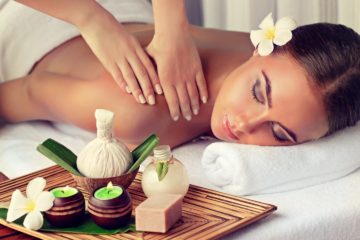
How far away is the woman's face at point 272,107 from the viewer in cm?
142

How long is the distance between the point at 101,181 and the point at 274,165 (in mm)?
324

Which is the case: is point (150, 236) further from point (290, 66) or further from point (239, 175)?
point (290, 66)

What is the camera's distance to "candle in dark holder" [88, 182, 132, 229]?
3.72 ft

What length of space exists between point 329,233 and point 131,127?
472 mm

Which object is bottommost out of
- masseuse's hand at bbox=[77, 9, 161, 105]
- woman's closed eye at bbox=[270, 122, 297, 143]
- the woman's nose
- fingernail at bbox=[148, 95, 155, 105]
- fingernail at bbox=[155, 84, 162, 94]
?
woman's closed eye at bbox=[270, 122, 297, 143]

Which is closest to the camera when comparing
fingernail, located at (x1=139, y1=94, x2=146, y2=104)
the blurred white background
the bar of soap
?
the bar of soap

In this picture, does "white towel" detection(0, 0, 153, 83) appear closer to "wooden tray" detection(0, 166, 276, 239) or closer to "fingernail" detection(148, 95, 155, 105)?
"fingernail" detection(148, 95, 155, 105)

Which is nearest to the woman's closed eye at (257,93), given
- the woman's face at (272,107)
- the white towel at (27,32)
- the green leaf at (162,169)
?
the woman's face at (272,107)

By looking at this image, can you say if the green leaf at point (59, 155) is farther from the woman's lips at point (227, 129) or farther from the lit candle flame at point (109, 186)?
the woman's lips at point (227, 129)

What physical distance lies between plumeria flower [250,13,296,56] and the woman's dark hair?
0.07 ft

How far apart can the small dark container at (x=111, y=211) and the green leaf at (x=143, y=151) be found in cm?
15

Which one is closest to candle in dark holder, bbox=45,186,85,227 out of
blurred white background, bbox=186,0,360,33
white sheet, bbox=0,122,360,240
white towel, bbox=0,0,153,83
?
white sheet, bbox=0,122,360,240

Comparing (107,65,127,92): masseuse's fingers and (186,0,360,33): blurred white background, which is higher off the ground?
(107,65,127,92): masseuse's fingers

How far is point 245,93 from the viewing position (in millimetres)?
1451
